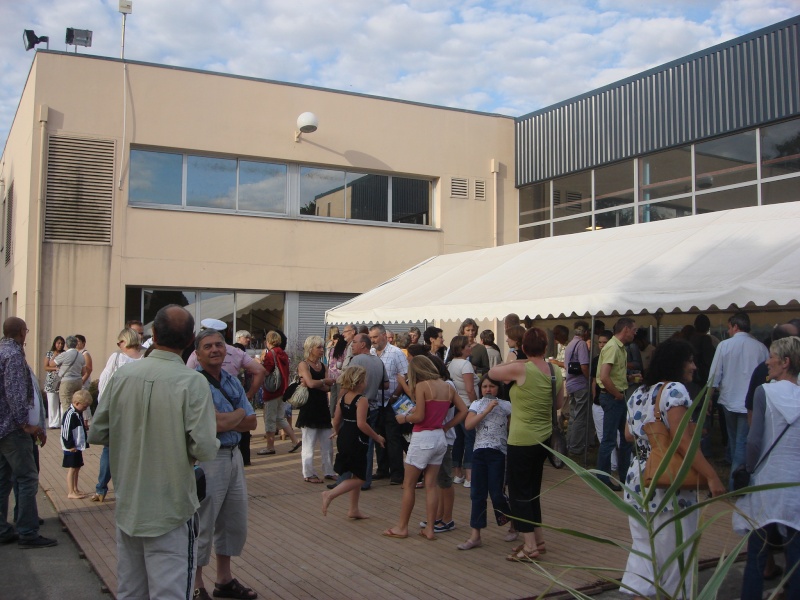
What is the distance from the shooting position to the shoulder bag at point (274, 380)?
34.7 feet

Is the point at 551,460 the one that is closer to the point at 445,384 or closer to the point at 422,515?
the point at 422,515

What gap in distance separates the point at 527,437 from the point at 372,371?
9.51 ft

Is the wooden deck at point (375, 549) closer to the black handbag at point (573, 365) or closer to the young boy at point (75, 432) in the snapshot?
the young boy at point (75, 432)

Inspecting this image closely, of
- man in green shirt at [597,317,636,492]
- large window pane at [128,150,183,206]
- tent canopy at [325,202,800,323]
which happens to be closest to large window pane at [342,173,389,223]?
large window pane at [128,150,183,206]

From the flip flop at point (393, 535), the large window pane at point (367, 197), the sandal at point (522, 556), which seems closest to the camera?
the sandal at point (522, 556)

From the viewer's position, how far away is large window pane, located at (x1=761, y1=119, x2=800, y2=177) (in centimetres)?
1308

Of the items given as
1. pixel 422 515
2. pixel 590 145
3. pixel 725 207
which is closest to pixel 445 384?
pixel 422 515

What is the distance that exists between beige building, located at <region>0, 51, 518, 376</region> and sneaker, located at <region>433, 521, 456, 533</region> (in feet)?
34.3

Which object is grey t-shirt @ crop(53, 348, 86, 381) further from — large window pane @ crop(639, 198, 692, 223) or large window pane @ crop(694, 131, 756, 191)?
large window pane @ crop(694, 131, 756, 191)

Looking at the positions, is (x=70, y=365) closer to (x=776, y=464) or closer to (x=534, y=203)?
(x=776, y=464)

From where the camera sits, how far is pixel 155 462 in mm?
3525

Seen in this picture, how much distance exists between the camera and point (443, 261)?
14.8 metres

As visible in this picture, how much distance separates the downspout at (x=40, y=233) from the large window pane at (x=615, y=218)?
11702mm

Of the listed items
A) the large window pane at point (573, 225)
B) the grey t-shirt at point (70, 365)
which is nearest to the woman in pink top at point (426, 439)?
the grey t-shirt at point (70, 365)
